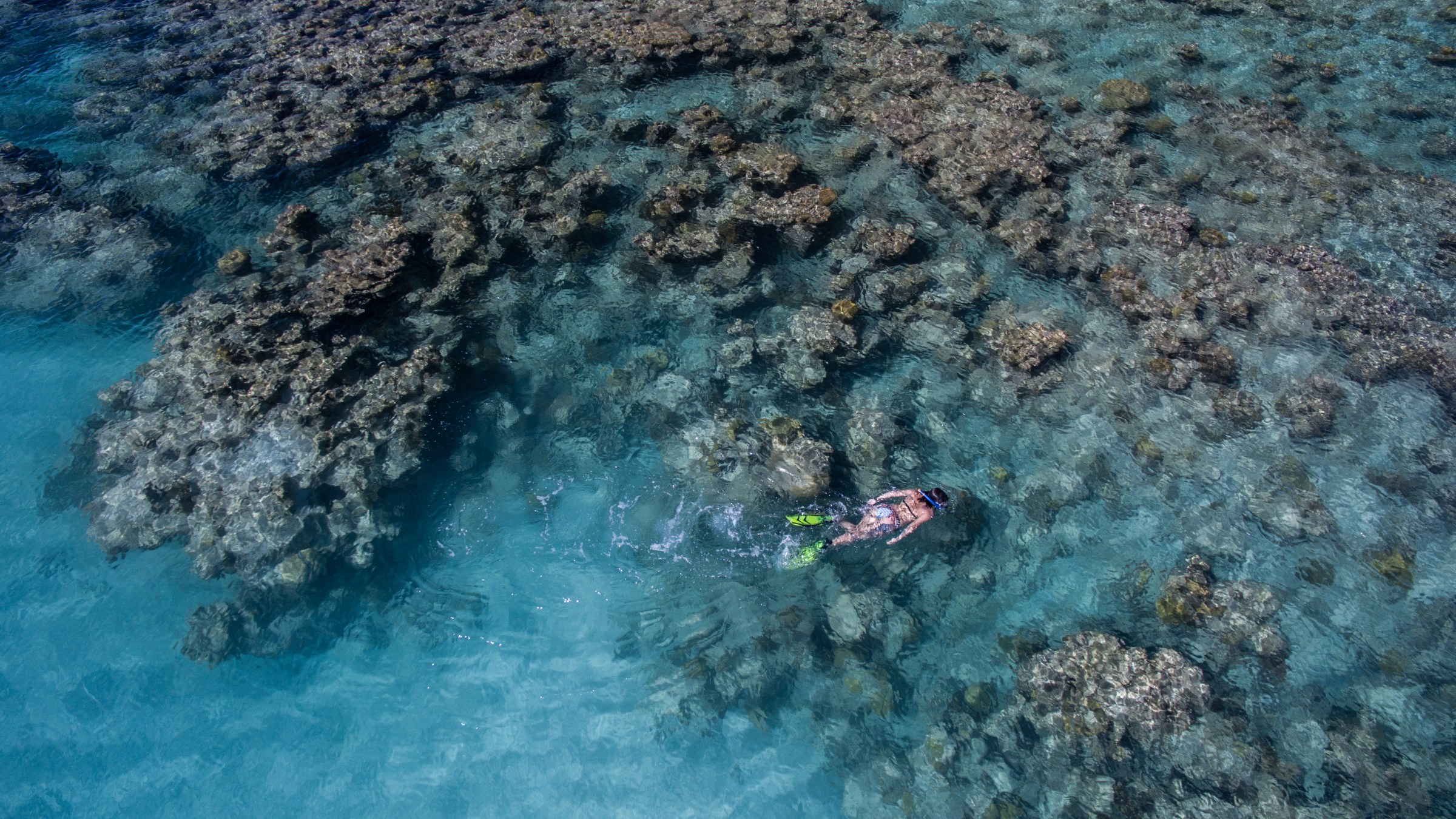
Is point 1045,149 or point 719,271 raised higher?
point 1045,149

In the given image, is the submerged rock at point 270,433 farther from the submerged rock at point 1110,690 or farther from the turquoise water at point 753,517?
the submerged rock at point 1110,690

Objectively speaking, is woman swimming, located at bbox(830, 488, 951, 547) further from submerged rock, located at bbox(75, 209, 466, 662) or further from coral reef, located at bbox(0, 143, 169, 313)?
coral reef, located at bbox(0, 143, 169, 313)

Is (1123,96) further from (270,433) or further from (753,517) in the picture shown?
(270,433)

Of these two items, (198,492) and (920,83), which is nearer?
(198,492)

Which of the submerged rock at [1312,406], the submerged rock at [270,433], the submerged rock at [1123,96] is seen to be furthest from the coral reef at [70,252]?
the submerged rock at [1312,406]

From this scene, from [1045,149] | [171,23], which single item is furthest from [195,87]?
[1045,149]

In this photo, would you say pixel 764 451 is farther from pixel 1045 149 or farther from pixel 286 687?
pixel 1045 149

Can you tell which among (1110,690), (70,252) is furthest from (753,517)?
(70,252)
